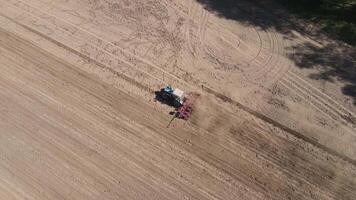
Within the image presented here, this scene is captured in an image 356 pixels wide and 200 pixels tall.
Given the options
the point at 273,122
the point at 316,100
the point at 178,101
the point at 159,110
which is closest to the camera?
the point at 273,122

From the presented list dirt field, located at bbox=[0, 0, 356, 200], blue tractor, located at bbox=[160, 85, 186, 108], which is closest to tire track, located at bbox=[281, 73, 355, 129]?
dirt field, located at bbox=[0, 0, 356, 200]

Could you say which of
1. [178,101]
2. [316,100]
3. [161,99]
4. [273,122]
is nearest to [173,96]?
[178,101]

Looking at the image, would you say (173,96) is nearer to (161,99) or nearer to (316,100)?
(161,99)

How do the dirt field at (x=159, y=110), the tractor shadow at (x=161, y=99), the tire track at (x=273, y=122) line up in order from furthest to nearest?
the tractor shadow at (x=161, y=99)
the tire track at (x=273, y=122)
the dirt field at (x=159, y=110)

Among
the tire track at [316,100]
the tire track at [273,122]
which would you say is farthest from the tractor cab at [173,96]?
the tire track at [316,100]

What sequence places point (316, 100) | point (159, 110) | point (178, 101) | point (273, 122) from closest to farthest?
point (273, 122), point (178, 101), point (159, 110), point (316, 100)

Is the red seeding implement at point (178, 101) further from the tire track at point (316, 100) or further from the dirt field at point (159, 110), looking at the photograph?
the tire track at point (316, 100)

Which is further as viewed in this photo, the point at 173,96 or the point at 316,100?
the point at 316,100

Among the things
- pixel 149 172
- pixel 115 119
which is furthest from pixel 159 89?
pixel 149 172

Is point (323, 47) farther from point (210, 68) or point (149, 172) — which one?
point (149, 172)
